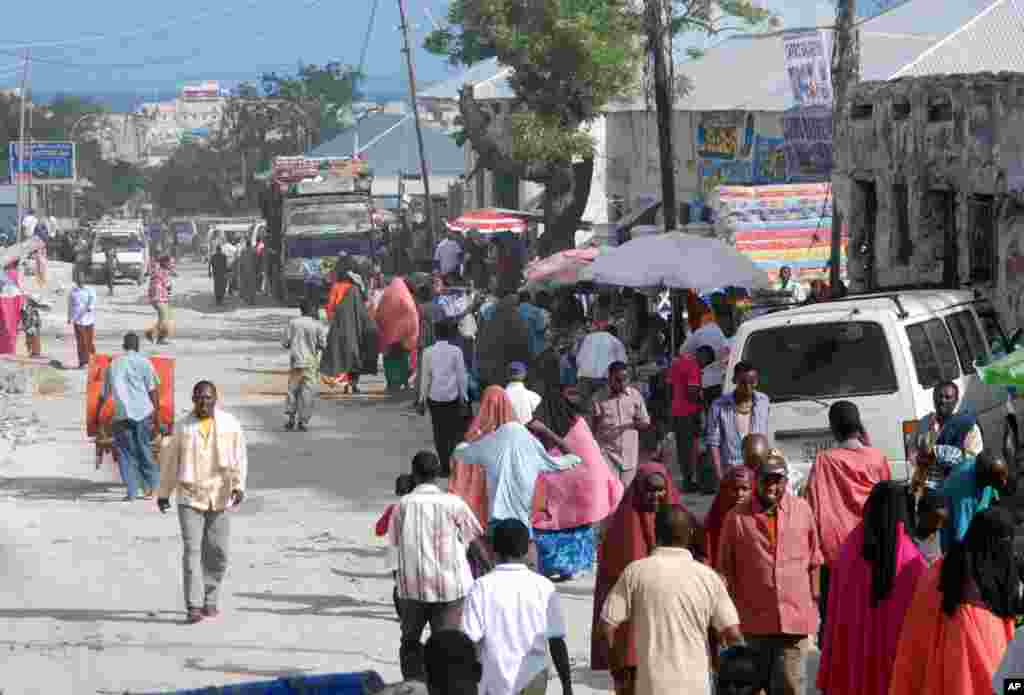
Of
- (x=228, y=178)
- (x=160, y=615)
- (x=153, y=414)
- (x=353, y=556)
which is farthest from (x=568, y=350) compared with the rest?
(x=228, y=178)

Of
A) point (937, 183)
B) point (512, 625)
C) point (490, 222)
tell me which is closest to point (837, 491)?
point (512, 625)

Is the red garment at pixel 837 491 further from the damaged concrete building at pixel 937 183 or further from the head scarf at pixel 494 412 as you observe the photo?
the damaged concrete building at pixel 937 183

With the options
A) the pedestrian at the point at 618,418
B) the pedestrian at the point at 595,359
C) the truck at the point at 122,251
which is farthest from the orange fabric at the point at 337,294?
the truck at the point at 122,251

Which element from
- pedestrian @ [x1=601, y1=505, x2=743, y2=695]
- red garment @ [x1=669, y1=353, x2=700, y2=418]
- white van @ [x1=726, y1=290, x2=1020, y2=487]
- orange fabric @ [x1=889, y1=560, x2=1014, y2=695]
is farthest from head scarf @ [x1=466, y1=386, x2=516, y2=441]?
orange fabric @ [x1=889, y1=560, x2=1014, y2=695]

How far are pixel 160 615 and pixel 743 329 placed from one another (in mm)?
4627

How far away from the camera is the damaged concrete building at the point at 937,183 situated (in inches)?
810

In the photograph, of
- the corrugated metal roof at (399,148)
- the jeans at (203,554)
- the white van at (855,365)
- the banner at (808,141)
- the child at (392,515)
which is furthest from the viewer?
the corrugated metal roof at (399,148)

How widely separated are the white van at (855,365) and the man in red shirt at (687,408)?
11.3 ft

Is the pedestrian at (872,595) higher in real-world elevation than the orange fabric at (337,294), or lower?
lower

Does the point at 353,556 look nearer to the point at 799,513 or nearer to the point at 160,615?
the point at 160,615

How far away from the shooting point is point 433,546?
10.6 meters

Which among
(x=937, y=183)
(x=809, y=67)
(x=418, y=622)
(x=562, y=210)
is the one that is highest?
(x=809, y=67)

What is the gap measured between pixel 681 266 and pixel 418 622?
10.0 meters

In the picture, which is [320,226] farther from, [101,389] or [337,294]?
[101,389]
